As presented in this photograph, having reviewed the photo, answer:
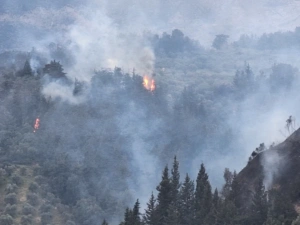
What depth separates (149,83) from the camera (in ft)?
585

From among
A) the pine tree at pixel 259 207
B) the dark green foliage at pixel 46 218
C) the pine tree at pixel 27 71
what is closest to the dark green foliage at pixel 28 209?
the dark green foliage at pixel 46 218

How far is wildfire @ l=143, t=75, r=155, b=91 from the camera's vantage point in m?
172

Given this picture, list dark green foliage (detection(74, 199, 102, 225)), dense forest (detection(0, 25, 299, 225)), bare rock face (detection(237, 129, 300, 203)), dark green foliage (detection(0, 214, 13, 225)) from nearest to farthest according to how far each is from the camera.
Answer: bare rock face (detection(237, 129, 300, 203)) → dark green foliage (detection(0, 214, 13, 225)) → dense forest (detection(0, 25, 299, 225)) → dark green foliage (detection(74, 199, 102, 225))

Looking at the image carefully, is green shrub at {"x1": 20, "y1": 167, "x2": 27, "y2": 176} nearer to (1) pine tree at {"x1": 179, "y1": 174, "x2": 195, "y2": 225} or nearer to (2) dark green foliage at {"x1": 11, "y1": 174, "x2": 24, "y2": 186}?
(2) dark green foliage at {"x1": 11, "y1": 174, "x2": 24, "y2": 186}

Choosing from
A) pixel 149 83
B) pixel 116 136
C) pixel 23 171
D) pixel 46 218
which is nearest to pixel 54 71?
pixel 116 136

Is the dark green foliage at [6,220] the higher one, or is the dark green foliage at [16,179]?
the dark green foliage at [16,179]

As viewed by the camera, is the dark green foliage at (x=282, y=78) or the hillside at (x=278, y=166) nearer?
the hillside at (x=278, y=166)

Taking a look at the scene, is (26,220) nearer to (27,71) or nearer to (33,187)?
(33,187)

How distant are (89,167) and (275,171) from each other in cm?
6879

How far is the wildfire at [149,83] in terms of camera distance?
172375 mm

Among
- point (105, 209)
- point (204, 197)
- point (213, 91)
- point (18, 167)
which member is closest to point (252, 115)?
point (213, 91)

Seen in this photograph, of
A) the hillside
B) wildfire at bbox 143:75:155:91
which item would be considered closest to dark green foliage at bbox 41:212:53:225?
the hillside

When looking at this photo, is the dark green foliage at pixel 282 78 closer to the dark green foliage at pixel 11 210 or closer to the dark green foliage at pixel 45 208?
the dark green foliage at pixel 45 208

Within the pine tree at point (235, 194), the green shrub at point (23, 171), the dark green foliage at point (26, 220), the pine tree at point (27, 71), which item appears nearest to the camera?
the pine tree at point (235, 194)
